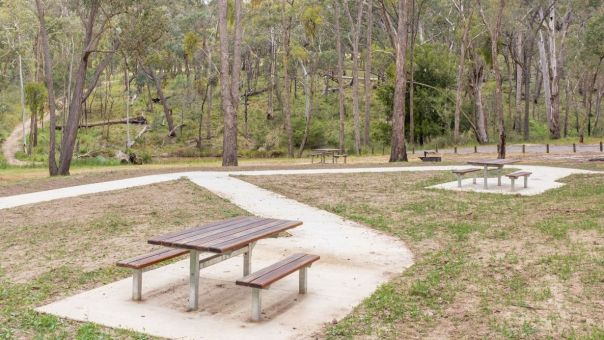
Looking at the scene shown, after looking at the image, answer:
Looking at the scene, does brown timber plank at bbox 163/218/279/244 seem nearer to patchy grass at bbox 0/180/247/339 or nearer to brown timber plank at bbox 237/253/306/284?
brown timber plank at bbox 237/253/306/284

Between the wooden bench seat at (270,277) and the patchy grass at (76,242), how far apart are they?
3.18 feet

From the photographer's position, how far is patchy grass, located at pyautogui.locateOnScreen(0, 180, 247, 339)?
526 centimetres

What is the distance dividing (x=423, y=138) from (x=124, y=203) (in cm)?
3131

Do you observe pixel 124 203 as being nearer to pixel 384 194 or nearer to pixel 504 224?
pixel 384 194

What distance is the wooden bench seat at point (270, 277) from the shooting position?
5.07 m

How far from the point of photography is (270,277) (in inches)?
207

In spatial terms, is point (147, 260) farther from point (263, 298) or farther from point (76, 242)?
point (76, 242)

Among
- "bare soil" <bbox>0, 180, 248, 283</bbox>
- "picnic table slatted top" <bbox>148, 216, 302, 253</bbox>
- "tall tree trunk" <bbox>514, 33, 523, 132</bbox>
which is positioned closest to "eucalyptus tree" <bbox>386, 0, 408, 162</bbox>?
"bare soil" <bbox>0, 180, 248, 283</bbox>

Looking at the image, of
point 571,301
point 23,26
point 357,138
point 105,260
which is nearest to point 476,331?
point 571,301

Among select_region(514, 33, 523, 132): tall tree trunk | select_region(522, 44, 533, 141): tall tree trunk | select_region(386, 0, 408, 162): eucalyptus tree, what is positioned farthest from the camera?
select_region(514, 33, 523, 132): tall tree trunk

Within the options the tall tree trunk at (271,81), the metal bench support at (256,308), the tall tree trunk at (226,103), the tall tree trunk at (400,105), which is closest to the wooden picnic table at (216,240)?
the metal bench support at (256,308)

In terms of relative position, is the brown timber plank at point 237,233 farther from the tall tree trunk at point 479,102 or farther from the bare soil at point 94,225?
the tall tree trunk at point 479,102

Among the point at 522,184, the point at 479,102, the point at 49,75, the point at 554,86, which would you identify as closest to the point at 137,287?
the point at 522,184

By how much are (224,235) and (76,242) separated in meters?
3.97
